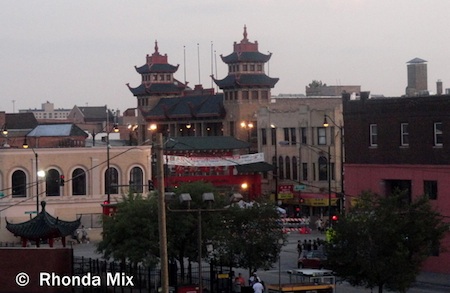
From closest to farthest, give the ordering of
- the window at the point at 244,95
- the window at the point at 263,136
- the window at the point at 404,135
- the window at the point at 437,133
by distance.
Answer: the window at the point at 437,133
the window at the point at 404,135
the window at the point at 263,136
the window at the point at 244,95

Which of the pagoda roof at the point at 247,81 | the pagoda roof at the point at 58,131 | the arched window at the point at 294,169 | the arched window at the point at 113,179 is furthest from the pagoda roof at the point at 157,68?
the arched window at the point at 113,179

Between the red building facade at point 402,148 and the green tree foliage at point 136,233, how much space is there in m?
14.2

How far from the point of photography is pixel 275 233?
48.9m

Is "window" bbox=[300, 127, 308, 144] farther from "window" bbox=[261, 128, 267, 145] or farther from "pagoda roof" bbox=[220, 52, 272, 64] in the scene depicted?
"pagoda roof" bbox=[220, 52, 272, 64]

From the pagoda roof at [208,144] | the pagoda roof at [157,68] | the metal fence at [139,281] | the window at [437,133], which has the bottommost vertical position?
the metal fence at [139,281]

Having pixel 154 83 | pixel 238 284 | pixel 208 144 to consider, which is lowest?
pixel 238 284

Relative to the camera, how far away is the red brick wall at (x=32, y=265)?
36438 millimetres

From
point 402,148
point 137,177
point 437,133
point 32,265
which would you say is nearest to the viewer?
point 32,265

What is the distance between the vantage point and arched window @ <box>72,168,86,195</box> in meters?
82.6

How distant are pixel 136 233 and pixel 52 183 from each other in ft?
111

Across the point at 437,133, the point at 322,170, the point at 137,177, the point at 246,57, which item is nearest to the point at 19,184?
the point at 137,177

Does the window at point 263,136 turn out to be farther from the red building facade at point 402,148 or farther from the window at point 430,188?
the window at point 430,188

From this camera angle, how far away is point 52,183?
8275cm

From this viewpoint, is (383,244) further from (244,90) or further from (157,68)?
(157,68)
